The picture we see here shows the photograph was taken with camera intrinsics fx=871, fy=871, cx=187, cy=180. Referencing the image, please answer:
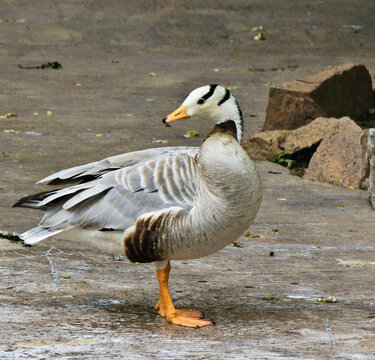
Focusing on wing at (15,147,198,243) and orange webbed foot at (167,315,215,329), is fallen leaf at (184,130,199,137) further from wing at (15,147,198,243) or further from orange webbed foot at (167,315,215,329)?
orange webbed foot at (167,315,215,329)

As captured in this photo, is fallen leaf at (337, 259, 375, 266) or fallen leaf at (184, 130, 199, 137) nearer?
fallen leaf at (337, 259, 375, 266)

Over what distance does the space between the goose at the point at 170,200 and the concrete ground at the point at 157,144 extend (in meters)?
0.42

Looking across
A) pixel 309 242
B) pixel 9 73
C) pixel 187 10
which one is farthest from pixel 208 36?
pixel 309 242

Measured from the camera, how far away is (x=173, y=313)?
480 centimetres

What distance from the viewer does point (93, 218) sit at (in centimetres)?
478

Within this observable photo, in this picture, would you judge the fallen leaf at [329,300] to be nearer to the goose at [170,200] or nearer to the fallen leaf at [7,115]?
the goose at [170,200]

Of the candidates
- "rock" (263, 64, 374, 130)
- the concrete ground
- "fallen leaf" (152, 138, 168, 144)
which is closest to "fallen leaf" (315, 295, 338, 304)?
the concrete ground

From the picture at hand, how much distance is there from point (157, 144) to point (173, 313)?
224 inches

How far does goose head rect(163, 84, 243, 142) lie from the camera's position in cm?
468

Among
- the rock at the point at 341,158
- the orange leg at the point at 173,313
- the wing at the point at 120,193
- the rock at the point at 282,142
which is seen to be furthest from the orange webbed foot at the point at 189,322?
the rock at the point at 282,142

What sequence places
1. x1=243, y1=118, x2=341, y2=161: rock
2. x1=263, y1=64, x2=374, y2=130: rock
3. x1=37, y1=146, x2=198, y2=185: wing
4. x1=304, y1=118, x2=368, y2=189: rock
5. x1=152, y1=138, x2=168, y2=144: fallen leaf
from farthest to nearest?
1. x1=263, y1=64, x2=374, y2=130: rock
2. x1=152, y1=138, x2=168, y2=144: fallen leaf
3. x1=243, y1=118, x2=341, y2=161: rock
4. x1=304, y1=118, x2=368, y2=189: rock
5. x1=37, y1=146, x2=198, y2=185: wing

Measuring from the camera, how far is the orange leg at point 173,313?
187 inches

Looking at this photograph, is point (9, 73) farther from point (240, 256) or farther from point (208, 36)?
point (240, 256)

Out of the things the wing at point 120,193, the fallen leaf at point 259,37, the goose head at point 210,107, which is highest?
the goose head at point 210,107
